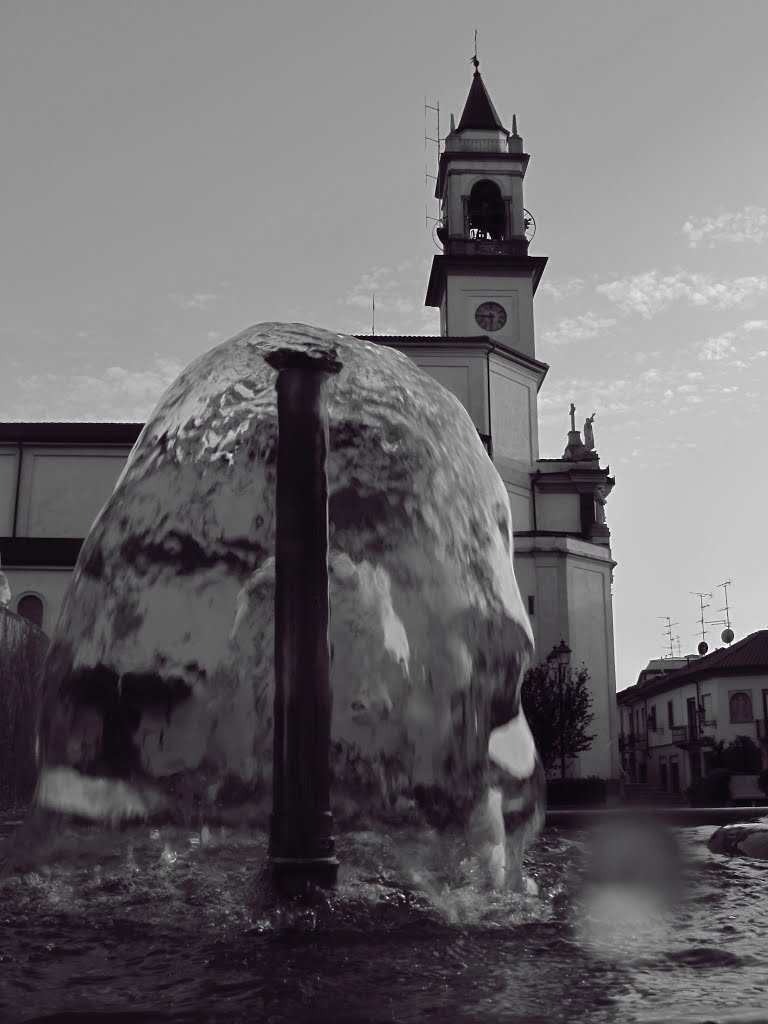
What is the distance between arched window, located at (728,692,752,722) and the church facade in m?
13.2

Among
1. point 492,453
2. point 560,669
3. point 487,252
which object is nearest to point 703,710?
point 492,453

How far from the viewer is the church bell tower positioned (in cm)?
3631

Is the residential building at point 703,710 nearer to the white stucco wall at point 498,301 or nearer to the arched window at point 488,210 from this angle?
the white stucco wall at point 498,301

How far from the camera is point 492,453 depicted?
3319 centimetres

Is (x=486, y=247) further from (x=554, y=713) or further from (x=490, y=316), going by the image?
(x=554, y=713)

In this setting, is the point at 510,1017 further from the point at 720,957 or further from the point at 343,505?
the point at 343,505

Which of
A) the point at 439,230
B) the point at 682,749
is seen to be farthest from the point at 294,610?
the point at 682,749

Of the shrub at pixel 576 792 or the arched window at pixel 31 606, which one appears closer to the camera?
the shrub at pixel 576 792

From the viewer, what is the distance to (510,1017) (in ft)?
6.58

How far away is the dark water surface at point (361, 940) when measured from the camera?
2.11m

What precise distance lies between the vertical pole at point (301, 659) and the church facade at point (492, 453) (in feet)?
84.6

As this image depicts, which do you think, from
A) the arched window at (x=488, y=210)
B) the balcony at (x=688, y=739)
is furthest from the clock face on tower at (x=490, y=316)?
the balcony at (x=688, y=739)

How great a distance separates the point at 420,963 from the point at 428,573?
2032 mm

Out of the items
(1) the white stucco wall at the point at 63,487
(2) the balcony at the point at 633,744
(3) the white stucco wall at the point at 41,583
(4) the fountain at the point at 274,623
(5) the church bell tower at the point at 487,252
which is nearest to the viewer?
(4) the fountain at the point at 274,623
